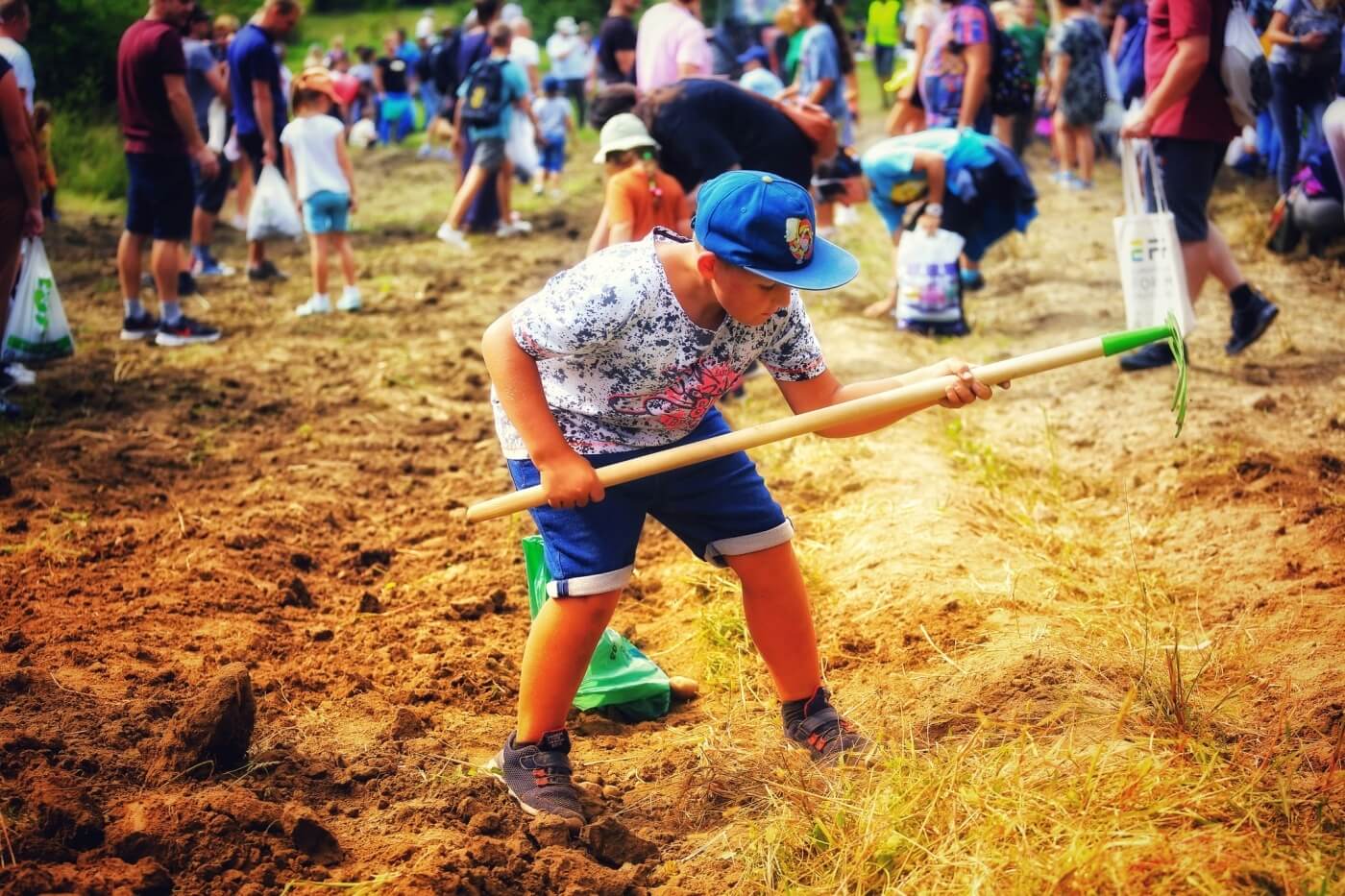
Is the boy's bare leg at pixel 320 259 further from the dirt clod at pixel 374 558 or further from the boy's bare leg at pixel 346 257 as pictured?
the dirt clod at pixel 374 558

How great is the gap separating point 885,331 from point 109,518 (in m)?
4.84

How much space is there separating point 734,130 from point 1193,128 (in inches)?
88.9

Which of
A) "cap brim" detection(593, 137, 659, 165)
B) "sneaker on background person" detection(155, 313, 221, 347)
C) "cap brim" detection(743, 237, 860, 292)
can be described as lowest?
"sneaker on background person" detection(155, 313, 221, 347)

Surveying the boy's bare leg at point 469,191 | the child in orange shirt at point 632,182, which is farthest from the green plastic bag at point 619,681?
the boy's bare leg at point 469,191

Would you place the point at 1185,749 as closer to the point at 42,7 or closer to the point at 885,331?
the point at 885,331

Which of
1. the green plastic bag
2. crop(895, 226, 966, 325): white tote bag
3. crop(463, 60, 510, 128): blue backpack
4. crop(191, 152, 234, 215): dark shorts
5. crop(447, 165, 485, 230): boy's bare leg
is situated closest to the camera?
the green plastic bag

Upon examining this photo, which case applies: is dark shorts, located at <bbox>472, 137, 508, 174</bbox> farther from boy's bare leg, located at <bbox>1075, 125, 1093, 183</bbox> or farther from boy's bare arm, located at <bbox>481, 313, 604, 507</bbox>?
boy's bare arm, located at <bbox>481, 313, 604, 507</bbox>

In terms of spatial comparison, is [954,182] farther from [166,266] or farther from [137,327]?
[137,327]

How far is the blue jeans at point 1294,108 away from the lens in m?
7.90

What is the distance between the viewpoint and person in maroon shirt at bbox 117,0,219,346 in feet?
24.9

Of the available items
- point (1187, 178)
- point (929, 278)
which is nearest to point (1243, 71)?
point (1187, 178)

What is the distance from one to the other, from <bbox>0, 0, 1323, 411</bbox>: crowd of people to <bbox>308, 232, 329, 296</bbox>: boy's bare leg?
0.02m

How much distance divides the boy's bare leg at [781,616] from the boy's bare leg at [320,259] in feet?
20.5

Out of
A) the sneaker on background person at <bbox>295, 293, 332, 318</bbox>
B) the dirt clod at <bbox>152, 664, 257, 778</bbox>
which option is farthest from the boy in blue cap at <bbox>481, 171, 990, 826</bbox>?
the sneaker on background person at <bbox>295, 293, 332, 318</bbox>
